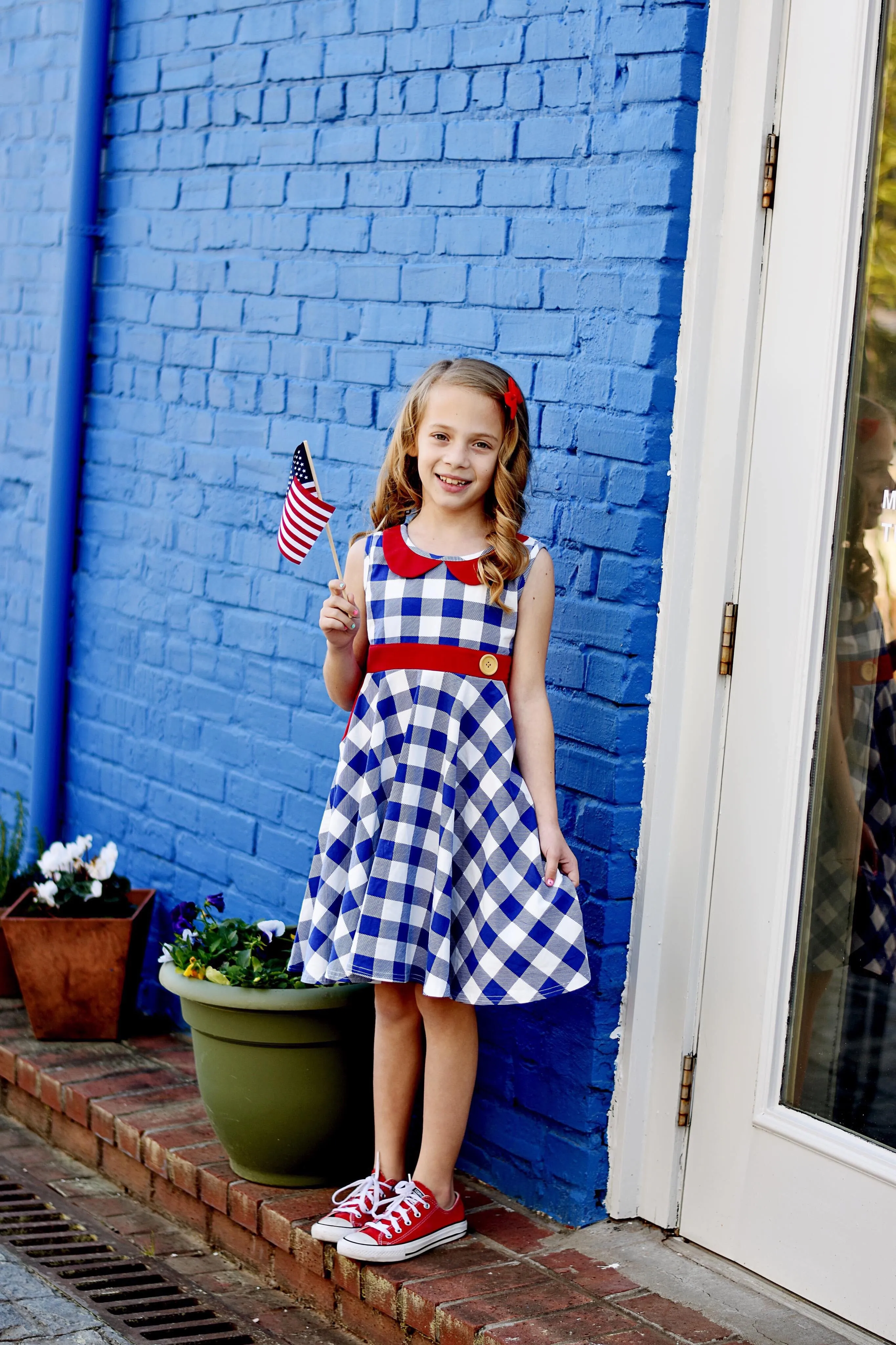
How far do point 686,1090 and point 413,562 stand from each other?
109 cm

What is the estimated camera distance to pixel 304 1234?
2.89 m

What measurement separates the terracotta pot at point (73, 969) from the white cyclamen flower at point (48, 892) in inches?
1.4

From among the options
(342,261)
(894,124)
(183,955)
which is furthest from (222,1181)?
(894,124)

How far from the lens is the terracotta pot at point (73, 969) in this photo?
153 inches

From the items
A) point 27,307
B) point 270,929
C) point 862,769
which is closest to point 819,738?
point 862,769

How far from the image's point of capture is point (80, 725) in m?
4.51

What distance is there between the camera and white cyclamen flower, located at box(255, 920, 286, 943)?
3.24 metres

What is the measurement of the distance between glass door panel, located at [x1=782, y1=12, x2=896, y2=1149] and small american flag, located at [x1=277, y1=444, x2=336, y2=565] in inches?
35.5

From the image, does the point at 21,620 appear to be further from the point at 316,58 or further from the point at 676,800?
the point at 676,800

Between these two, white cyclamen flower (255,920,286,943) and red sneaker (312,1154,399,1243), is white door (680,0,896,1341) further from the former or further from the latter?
white cyclamen flower (255,920,286,943)

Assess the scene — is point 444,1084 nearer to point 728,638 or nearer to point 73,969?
point 728,638

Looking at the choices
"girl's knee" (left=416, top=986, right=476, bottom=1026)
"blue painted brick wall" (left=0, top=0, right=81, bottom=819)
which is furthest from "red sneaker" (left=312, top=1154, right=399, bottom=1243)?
"blue painted brick wall" (left=0, top=0, right=81, bottom=819)

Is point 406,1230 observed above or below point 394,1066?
below

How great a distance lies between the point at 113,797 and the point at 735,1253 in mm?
2247
